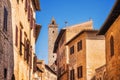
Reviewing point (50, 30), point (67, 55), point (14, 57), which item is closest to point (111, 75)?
point (14, 57)

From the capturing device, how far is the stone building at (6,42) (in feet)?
Result: 49.3

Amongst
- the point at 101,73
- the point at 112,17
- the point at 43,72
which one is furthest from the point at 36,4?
the point at 43,72

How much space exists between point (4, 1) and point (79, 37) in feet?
91.0

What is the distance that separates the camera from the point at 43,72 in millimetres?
43844

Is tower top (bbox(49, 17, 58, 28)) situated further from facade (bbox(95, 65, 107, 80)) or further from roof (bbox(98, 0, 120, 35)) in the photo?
roof (bbox(98, 0, 120, 35))

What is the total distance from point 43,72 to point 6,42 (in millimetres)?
28120

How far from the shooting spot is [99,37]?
135 feet

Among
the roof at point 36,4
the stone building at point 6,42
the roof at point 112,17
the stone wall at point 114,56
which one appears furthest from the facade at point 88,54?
the stone building at point 6,42

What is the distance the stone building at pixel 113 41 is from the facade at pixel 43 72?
14.5 meters

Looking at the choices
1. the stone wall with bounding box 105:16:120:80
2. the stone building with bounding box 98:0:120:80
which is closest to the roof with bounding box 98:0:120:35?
the stone building with bounding box 98:0:120:80

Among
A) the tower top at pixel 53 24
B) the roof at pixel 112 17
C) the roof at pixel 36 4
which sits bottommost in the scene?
the roof at pixel 112 17

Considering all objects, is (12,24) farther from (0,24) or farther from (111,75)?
(111,75)

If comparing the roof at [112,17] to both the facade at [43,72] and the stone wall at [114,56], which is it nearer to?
the stone wall at [114,56]

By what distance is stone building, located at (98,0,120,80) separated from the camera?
A: 21188 millimetres
